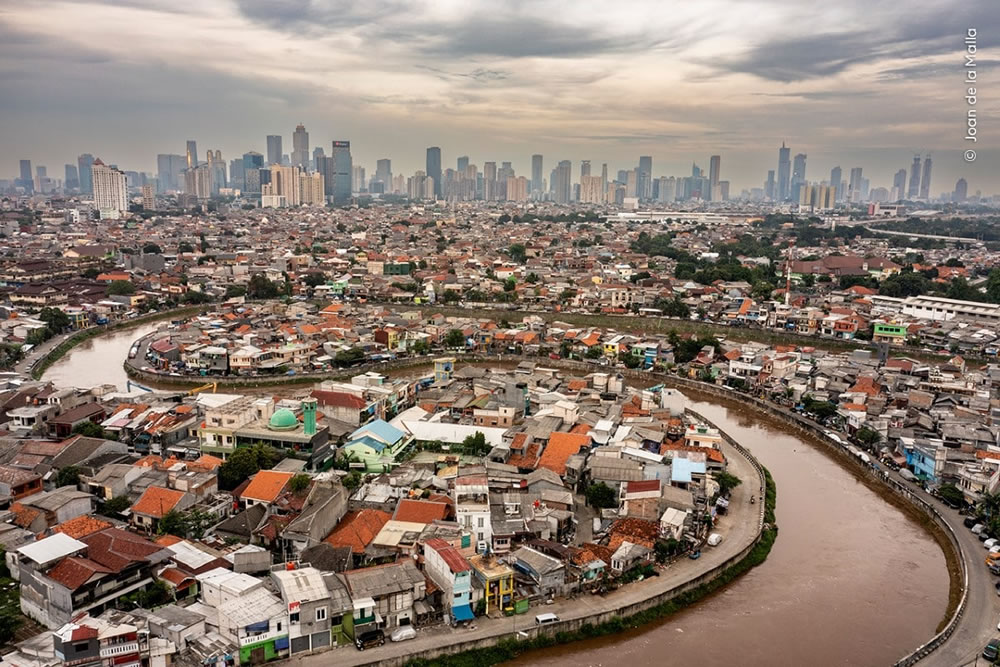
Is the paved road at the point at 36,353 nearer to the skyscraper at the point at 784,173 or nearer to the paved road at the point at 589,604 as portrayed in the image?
the paved road at the point at 589,604

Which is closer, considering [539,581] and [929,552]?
[539,581]

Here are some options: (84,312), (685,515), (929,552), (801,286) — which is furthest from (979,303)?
(84,312)

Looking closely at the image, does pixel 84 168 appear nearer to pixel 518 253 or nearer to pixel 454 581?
pixel 518 253

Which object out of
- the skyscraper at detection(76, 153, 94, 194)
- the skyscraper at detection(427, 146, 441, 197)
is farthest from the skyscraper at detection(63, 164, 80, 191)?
the skyscraper at detection(427, 146, 441, 197)

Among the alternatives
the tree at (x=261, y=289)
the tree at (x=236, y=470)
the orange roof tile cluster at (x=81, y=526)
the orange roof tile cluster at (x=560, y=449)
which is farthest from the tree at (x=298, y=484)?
the tree at (x=261, y=289)

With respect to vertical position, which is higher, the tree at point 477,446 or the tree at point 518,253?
the tree at point 518,253

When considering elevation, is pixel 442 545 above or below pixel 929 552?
above

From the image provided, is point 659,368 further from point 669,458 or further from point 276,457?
point 276,457
